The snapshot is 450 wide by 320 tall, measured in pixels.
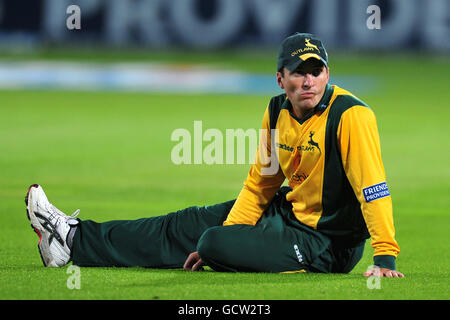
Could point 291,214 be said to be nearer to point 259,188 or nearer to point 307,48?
point 259,188

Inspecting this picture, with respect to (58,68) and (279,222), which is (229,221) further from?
(58,68)

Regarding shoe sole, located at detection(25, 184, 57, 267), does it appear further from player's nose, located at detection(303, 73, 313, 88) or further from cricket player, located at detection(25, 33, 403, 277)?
player's nose, located at detection(303, 73, 313, 88)

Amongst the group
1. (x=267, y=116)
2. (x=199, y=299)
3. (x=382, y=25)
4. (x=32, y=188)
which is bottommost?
(x=199, y=299)

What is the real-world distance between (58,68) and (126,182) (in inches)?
613

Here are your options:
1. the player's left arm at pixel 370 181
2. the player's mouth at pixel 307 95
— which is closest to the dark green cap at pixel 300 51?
the player's mouth at pixel 307 95

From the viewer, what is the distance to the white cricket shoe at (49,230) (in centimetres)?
595

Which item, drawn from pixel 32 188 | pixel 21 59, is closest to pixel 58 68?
pixel 21 59

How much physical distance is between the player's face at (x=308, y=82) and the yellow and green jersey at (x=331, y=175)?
2.6 inches

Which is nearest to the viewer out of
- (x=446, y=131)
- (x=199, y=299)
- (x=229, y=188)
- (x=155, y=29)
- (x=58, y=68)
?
(x=199, y=299)

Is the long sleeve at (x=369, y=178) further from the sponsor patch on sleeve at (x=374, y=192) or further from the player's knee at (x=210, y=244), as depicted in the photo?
the player's knee at (x=210, y=244)

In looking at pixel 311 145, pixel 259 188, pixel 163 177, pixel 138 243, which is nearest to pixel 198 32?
pixel 163 177

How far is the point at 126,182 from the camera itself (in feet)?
33.5

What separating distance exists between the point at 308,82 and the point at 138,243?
4.76ft

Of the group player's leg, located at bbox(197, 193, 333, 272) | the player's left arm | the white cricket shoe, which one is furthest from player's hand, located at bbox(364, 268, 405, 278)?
the white cricket shoe
